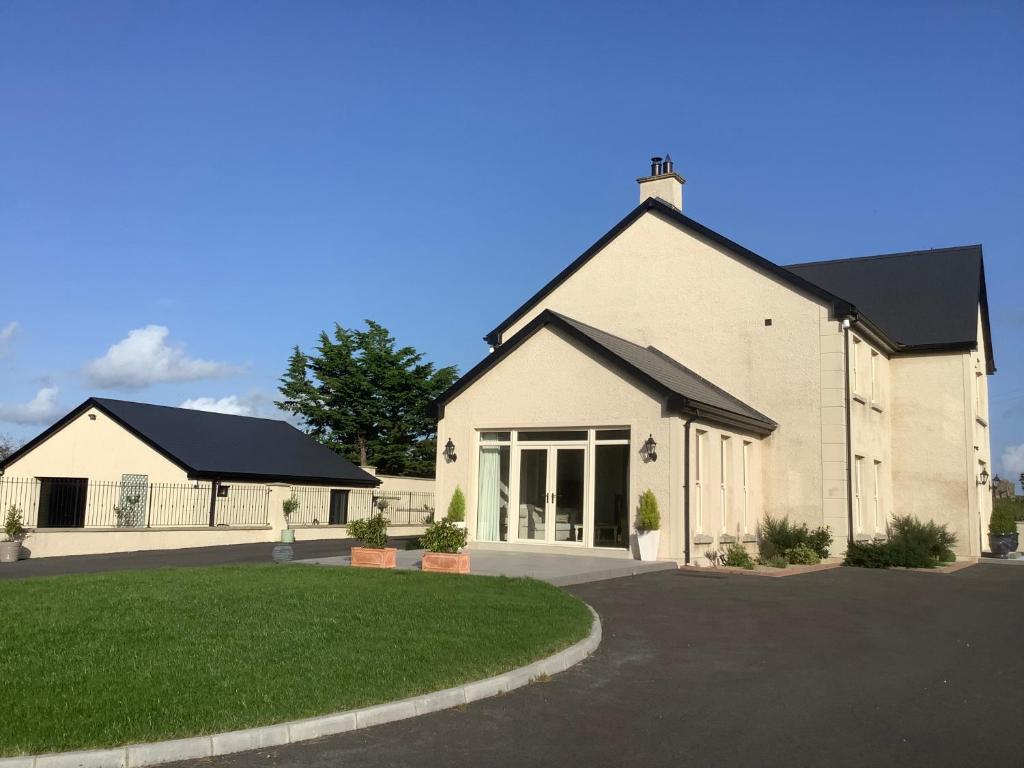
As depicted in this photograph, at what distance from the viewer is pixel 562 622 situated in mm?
9789

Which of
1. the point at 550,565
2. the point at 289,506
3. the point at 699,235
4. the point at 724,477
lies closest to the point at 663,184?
the point at 699,235

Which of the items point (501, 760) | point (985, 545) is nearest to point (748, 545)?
point (985, 545)

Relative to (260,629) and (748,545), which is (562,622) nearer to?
(260,629)

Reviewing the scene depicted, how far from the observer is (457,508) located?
19.1 meters

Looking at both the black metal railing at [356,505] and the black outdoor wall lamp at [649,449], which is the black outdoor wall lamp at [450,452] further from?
the black metal railing at [356,505]

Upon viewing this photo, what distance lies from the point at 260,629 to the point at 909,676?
633 cm

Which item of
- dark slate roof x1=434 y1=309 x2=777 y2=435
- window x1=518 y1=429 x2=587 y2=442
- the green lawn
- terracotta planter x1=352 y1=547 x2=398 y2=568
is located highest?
dark slate roof x1=434 y1=309 x2=777 y2=435

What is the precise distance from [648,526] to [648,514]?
0.85ft

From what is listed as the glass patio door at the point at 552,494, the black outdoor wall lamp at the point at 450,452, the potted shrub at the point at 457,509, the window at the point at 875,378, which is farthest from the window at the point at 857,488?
the black outdoor wall lamp at the point at 450,452

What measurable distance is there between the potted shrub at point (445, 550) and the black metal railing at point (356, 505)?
1535 centimetres

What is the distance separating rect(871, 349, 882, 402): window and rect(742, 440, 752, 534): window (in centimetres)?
464

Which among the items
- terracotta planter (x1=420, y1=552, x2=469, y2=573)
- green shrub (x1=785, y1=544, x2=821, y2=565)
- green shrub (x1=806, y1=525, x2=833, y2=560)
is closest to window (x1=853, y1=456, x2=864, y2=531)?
green shrub (x1=806, y1=525, x2=833, y2=560)

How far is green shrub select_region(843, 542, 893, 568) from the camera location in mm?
19281

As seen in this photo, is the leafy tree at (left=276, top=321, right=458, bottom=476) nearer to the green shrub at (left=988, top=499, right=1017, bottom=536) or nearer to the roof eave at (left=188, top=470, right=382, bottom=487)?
the roof eave at (left=188, top=470, right=382, bottom=487)
